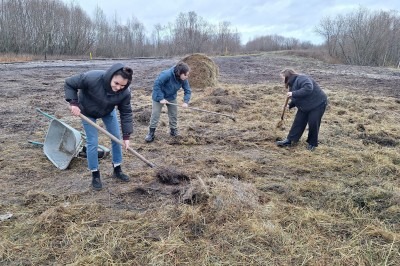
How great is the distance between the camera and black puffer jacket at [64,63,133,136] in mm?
3730

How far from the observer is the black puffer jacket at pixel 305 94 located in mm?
5441

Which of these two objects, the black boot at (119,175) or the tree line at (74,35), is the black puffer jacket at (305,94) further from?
the tree line at (74,35)

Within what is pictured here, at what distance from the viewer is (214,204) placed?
140 inches

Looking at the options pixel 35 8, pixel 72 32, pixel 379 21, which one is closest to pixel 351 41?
pixel 379 21

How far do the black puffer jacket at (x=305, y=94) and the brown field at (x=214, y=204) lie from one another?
2.64 ft

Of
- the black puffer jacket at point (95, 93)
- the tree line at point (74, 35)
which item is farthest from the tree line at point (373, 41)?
the black puffer jacket at point (95, 93)

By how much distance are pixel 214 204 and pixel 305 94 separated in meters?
2.82

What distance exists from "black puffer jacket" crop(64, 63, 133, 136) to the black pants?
327cm

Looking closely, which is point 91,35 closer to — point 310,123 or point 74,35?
point 74,35

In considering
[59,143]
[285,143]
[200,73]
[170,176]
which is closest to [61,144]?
[59,143]

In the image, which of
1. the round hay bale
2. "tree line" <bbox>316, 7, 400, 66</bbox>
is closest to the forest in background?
"tree line" <bbox>316, 7, 400, 66</bbox>

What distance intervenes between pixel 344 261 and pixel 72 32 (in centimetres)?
4827

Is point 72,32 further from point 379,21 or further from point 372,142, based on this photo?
point 372,142

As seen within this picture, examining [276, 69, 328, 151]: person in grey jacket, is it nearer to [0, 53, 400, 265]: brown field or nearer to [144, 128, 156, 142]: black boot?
[0, 53, 400, 265]: brown field
